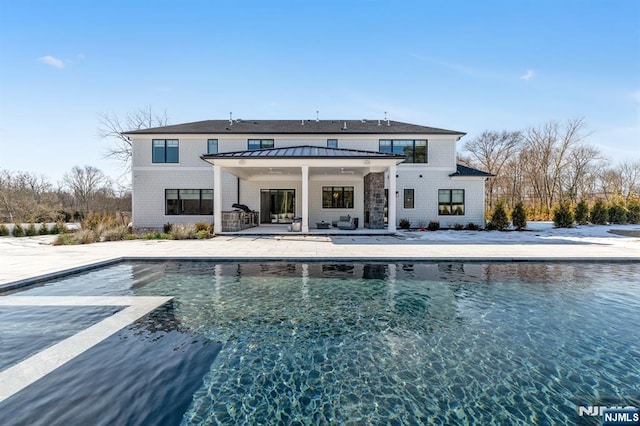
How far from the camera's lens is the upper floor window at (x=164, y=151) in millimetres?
17562

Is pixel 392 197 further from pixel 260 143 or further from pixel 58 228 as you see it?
pixel 58 228

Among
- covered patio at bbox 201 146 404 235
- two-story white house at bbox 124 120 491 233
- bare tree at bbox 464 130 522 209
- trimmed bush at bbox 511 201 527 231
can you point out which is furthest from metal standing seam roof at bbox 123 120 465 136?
bare tree at bbox 464 130 522 209

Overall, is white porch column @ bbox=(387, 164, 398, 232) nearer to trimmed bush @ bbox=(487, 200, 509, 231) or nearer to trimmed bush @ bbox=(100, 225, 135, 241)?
trimmed bush @ bbox=(487, 200, 509, 231)

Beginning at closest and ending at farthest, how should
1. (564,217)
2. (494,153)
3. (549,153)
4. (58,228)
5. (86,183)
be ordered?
(58,228)
(564,217)
(549,153)
(86,183)
(494,153)

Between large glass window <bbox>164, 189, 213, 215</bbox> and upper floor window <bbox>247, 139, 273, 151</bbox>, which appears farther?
upper floor window <bbox>247, 139, 273, 151</bbox>

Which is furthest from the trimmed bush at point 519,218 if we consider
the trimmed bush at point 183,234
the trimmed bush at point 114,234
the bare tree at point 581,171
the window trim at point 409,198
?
the trimmed bush at point 114,234

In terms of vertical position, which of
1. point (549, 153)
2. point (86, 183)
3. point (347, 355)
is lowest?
point (347, 355)

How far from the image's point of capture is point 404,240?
40.1 feet

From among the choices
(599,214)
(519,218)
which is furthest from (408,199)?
(599,214)

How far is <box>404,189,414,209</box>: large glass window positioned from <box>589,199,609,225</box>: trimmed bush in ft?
41.1

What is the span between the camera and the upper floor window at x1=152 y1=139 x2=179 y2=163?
691 inches

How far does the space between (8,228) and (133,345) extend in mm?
18201

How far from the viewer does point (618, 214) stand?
19.4 meters

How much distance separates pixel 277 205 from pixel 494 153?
27.9m
